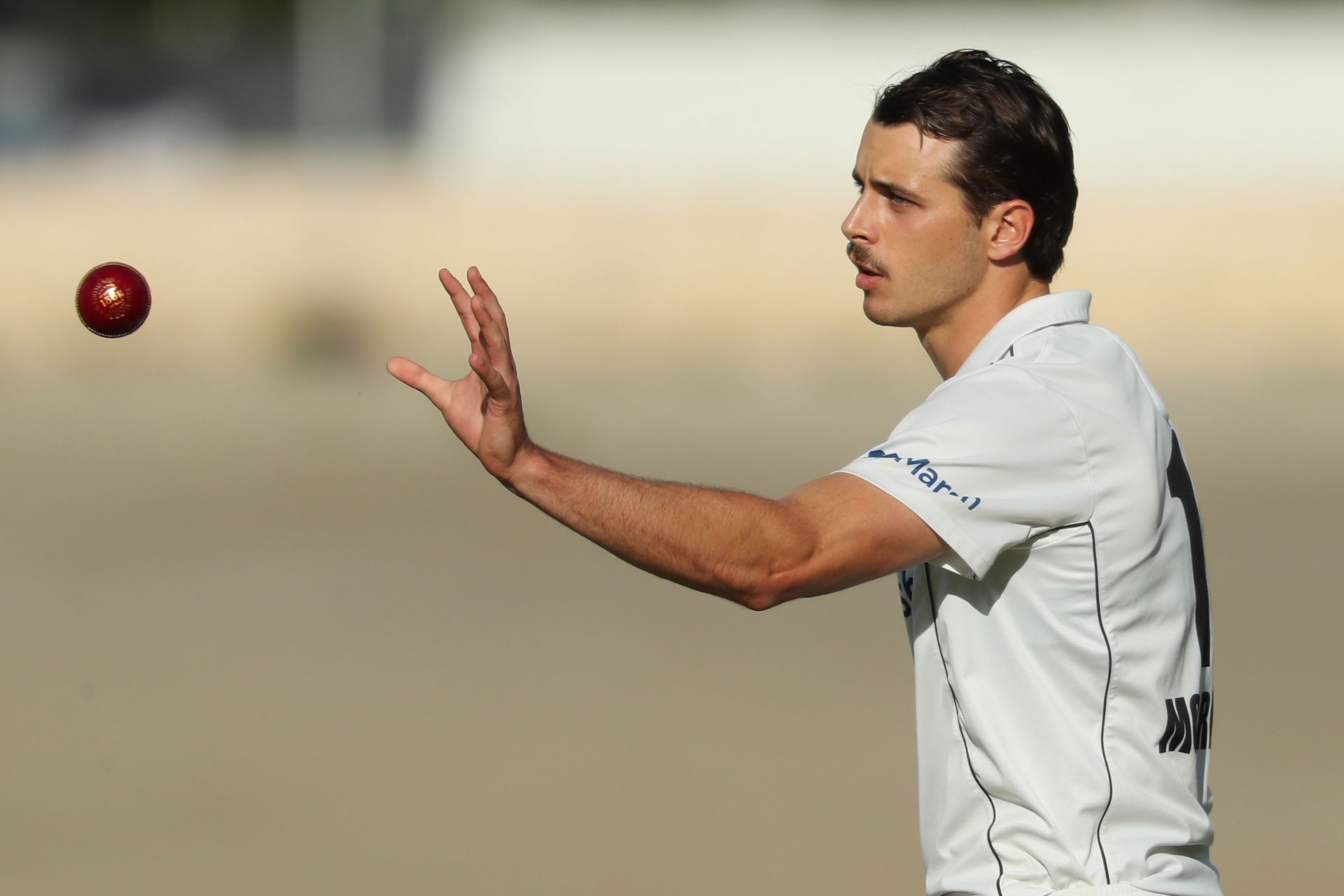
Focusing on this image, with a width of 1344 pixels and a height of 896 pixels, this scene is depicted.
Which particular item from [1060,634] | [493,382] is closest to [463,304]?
[493,382]

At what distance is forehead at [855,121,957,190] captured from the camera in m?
3.30

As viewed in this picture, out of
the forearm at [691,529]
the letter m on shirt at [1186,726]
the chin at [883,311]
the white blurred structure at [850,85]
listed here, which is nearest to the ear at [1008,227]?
the chin at [883,311]

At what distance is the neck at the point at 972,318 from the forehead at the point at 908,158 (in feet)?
0.75

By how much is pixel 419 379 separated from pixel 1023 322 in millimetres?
1144

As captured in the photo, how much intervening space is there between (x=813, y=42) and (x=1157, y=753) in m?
23.3

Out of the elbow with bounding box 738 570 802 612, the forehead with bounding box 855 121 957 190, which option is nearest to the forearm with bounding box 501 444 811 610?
the elbow with bounding box 738 570 802 612

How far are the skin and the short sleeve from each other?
0.14 feet

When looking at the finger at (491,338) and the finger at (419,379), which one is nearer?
the finger at (491,338)

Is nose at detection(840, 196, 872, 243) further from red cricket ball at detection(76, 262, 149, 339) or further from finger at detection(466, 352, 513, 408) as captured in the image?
red cricket ball at detection(76, 262, 149, 339)

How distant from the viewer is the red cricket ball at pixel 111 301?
3.62m

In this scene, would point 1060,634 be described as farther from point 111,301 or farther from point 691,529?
point 111,301

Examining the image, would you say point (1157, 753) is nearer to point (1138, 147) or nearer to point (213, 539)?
point (213, 539)

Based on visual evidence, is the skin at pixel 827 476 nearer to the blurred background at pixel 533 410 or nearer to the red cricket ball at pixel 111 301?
the red cricket ball at pixel 111 301

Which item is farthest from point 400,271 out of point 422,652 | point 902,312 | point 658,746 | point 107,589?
point 902,312
